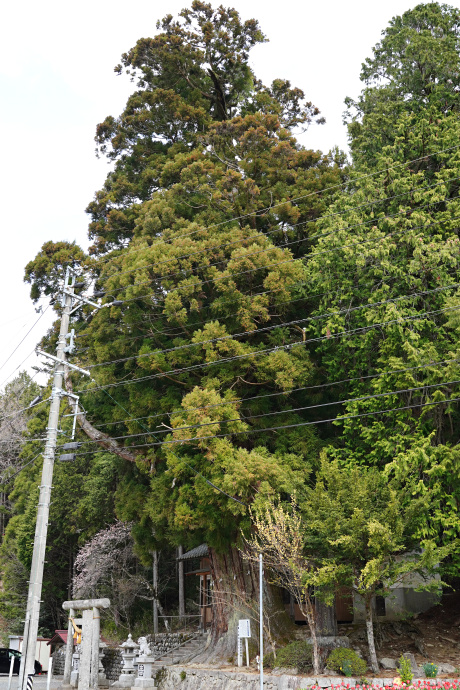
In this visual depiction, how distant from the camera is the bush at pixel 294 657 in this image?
50.5 ft

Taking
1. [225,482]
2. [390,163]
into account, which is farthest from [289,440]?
[390,163]

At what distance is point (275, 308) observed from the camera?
19.5 m

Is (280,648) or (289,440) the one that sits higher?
(289,440)

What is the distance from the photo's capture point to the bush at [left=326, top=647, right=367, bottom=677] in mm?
13953

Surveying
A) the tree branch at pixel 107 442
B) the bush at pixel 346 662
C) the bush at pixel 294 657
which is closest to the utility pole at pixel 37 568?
the bush at pixel 294 657

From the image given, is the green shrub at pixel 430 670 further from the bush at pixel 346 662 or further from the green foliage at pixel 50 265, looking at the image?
the green foliage at pixel 50 265

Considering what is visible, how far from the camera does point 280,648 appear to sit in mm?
16875

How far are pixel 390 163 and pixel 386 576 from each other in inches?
441

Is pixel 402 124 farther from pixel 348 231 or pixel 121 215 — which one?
pixel 121 215

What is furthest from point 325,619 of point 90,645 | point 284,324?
point 284,324

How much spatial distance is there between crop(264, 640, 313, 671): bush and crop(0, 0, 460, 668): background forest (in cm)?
211

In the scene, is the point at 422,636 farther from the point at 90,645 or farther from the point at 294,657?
the point at 90,645

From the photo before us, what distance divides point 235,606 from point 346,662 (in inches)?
207

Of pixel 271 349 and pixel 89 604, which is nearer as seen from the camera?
pixel 271 349
